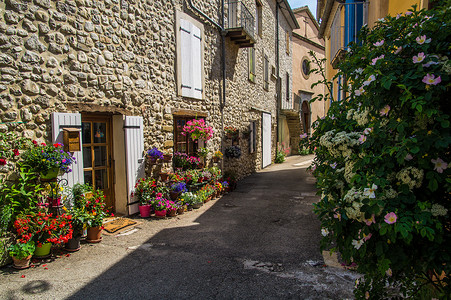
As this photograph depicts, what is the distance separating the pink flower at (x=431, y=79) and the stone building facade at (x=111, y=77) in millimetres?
4263

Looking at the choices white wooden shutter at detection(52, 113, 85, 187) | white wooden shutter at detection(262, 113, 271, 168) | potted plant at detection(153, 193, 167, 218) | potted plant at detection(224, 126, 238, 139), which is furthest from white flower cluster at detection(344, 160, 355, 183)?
white wooden shutter at detection(262, 113, 271, 168)

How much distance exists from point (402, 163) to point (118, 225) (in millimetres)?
4559

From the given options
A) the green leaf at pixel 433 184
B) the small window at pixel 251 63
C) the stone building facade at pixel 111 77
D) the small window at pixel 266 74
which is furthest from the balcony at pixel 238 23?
the green leaf at pixel 433 184

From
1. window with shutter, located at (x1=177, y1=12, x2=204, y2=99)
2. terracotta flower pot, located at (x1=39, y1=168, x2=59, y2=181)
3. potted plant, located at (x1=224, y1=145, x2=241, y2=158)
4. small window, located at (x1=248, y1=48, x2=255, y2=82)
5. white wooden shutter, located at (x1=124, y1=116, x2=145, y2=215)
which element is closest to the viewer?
terracotta flower pot, located at (x1=39, y1=168, x2=59, y2=181)

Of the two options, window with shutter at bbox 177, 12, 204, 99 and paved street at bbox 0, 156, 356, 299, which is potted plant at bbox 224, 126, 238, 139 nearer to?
window with shutter at bbox 177, 12, 204, 99

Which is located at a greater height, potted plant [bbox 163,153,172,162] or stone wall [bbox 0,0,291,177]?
stone wall [bbox 0,0,291,177]

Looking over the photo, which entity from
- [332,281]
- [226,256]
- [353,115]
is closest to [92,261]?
[226,256]

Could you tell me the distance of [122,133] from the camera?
5.39 m

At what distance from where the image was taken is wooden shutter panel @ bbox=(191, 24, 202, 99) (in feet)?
23.8

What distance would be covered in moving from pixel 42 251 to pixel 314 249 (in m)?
3.57

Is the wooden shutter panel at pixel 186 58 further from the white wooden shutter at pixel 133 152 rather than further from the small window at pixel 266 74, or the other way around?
the small window at pixel 266 74

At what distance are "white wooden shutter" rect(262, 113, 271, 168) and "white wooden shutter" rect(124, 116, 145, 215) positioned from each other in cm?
775

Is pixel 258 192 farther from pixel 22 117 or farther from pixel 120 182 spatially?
pixel 22 117

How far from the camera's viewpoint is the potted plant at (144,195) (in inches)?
222
